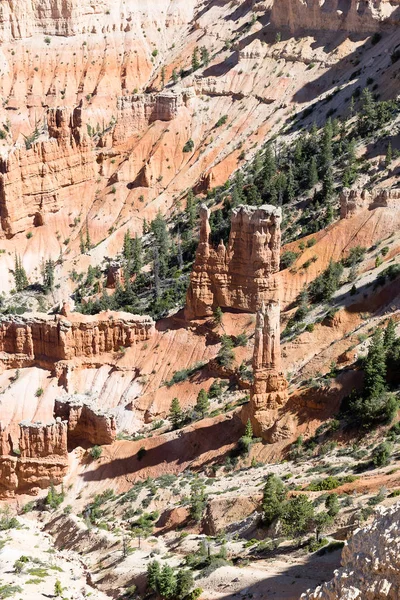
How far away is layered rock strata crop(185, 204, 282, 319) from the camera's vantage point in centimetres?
5981

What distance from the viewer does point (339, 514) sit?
34250mm

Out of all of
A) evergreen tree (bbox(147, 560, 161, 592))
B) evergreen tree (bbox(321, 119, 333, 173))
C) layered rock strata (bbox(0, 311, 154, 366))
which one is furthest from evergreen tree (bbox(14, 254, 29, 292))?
evergreen tree (bbox(147, 560, 161, 592))

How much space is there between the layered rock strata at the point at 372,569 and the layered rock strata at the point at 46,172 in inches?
3193

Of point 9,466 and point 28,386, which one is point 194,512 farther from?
point 28,386

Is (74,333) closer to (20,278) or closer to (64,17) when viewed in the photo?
(20,278)

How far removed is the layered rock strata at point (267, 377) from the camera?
47.5 m

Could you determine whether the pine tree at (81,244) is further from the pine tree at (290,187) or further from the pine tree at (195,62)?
the pine tree at (195,62)

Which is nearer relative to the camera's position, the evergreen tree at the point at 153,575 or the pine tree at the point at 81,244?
the evergreen tree at the point at 153,575

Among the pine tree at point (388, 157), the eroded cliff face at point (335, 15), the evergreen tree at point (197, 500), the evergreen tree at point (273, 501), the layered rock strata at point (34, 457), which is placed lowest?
the layered rock strata at point (34, 457)

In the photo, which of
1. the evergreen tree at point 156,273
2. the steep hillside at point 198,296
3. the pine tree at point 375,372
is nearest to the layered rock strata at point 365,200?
the steep hillside at point 198,296

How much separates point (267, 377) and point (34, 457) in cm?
1643

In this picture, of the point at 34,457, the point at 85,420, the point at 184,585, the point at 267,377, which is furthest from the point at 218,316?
the point at 184,585

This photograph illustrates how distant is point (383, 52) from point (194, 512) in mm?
61750

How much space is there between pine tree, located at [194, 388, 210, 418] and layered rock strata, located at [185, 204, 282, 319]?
25.2ft
